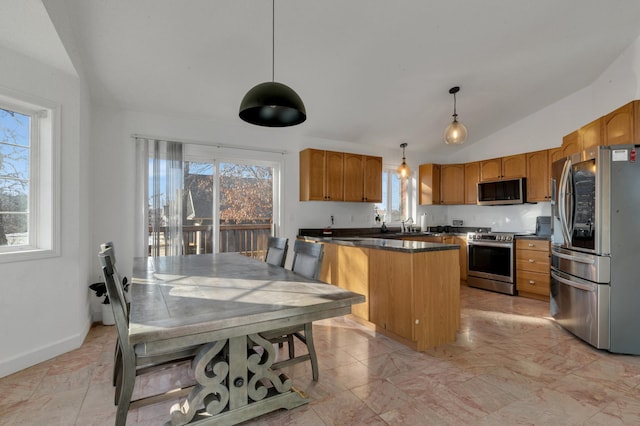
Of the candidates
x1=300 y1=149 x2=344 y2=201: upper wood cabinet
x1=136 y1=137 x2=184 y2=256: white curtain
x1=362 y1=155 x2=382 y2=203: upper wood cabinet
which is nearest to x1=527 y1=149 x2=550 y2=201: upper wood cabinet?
x1=362 y1=155 x2=382 y2=203: upper wood cabinet

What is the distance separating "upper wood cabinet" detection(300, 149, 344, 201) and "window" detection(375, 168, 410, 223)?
3.85 ft

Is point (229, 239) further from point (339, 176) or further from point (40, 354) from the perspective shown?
point (40, 354)

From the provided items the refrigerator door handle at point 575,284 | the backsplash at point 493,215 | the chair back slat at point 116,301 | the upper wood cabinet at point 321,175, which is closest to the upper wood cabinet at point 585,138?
the backsplash at point 493,215

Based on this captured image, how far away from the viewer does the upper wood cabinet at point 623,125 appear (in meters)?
2.93

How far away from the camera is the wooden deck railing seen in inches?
156

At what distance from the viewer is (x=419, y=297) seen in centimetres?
272

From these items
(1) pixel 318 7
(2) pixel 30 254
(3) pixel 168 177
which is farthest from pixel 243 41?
(2) pixel 30 254

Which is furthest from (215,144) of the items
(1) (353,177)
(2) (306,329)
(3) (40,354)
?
(2) (306,329)

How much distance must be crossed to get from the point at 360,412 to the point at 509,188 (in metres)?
4.38

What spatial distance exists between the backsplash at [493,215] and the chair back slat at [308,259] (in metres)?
4.06

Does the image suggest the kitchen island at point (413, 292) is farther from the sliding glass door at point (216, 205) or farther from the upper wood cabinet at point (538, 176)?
the upper wood cabinet at point (538, 176)

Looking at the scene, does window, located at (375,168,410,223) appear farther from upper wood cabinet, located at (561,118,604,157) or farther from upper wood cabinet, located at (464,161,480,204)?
upper wood cabinet, located at (561,118,604,157)

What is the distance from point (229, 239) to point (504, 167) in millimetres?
4377

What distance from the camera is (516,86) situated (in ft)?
13.5
